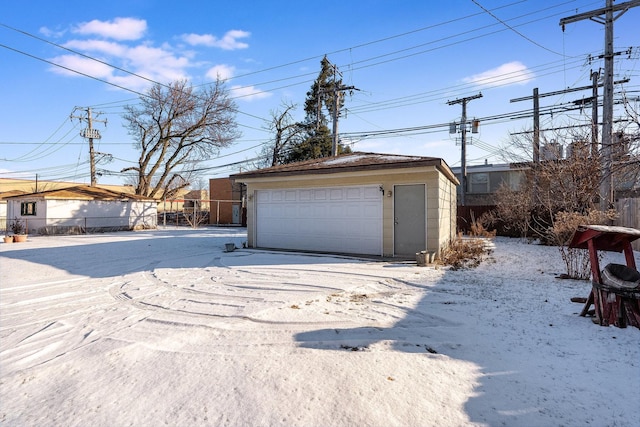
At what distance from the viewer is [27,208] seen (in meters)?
21.5

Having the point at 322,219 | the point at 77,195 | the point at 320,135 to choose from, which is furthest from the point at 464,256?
the point at 77,195

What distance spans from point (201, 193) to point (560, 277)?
170 feet

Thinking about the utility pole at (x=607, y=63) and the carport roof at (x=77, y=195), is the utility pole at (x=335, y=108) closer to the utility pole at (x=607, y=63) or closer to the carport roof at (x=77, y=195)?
the utility pole at (x=607, y=63)

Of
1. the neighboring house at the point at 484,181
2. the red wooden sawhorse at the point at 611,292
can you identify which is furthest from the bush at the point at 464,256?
the neighboring house at the point at 484,181

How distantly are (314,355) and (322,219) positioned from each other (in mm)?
7678

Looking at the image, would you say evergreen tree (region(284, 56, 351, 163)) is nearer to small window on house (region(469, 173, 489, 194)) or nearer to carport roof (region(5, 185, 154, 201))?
small window on house (region(469, 173, 489, 194))

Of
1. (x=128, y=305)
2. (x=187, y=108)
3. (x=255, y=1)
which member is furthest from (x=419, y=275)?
(x=187, y=108)

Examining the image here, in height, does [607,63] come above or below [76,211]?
above

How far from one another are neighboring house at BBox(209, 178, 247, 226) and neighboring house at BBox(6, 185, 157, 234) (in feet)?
23.3

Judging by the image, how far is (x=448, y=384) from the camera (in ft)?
9.22

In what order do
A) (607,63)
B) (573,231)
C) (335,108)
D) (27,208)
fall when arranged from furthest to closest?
(27,208) < (335,108) < (607,63) < (573,231)

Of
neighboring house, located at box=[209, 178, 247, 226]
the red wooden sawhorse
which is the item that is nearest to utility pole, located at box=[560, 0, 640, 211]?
the red wooden sawhorse

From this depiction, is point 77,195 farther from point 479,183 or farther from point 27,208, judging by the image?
point 479,183

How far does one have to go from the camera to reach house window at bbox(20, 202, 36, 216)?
835 inches
